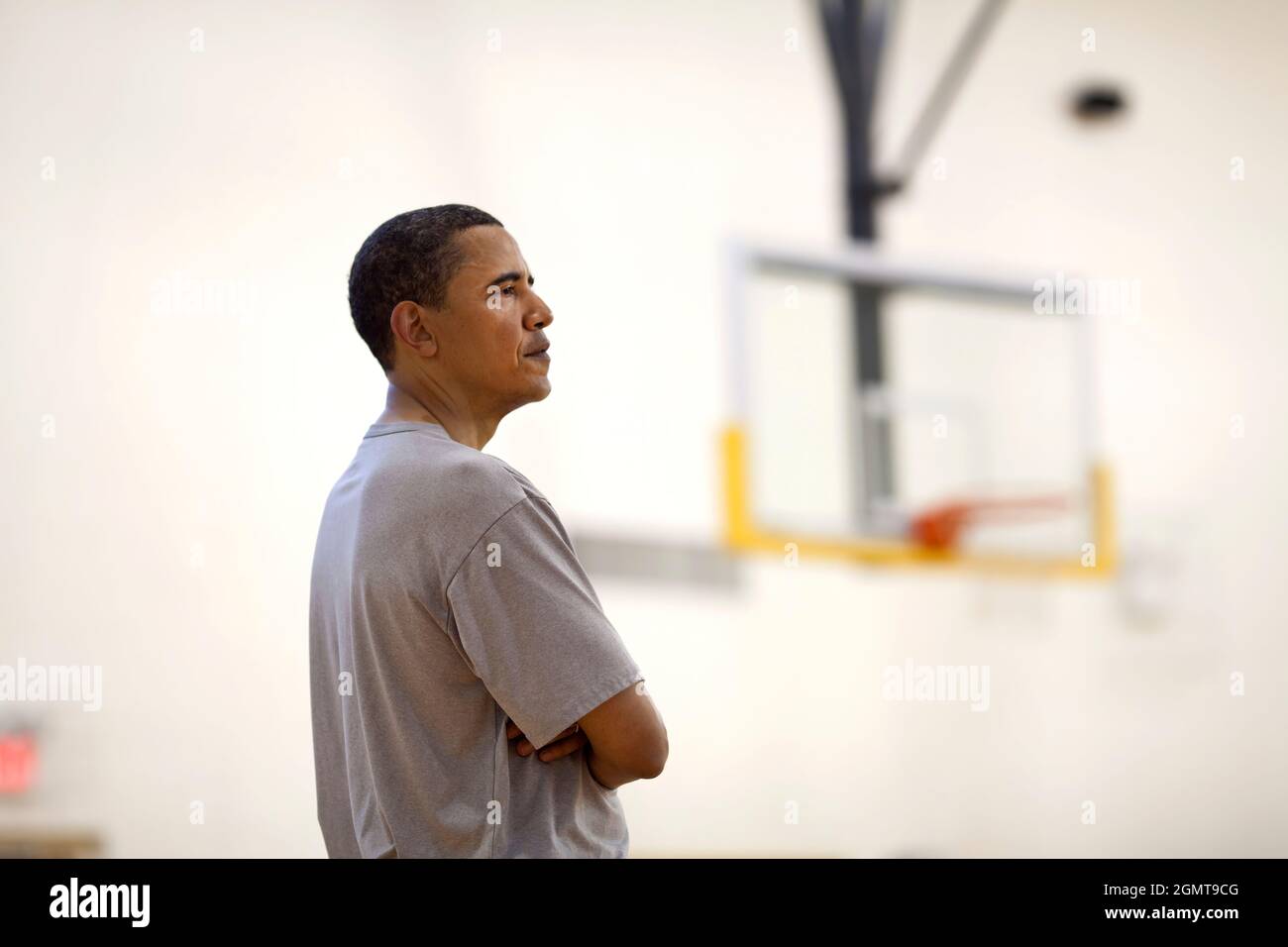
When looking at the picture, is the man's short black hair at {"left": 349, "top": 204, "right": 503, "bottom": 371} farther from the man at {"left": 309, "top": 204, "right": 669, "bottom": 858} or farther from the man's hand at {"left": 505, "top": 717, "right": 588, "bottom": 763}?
the man's hand at {"left": 505, "top": 717, "right": 588, "bottom": 763}

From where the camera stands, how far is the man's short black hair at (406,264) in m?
1.58

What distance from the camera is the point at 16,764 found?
5355mm

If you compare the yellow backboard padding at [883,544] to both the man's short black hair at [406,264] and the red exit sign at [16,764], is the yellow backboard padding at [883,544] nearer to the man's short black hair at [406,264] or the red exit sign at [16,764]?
the red exit sign at [16,764]

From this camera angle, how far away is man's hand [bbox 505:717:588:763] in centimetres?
141

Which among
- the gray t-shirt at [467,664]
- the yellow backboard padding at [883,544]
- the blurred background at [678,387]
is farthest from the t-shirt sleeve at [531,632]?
the blurred background at [678,387]

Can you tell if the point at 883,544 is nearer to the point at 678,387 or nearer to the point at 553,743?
the point at 678,387

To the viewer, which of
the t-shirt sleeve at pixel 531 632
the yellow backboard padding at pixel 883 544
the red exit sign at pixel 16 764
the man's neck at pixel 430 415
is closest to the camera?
the t-shirt sleeve at pixel 531 632

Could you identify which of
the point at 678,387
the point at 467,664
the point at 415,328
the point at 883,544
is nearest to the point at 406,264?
the point at 415,328

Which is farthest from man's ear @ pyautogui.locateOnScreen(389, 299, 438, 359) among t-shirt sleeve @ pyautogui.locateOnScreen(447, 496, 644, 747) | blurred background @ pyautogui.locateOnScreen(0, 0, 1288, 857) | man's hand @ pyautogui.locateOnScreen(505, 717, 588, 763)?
blurred background @ pyautogui.locateOnScreen(0, 0, 1288, 857)

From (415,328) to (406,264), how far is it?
0.07 meters

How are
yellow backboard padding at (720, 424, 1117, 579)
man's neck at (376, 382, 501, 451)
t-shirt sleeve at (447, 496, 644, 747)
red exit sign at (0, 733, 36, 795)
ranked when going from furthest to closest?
yellow backboard padding at (720, 424, 1117, 579) → red exit sign at (0, 733, 36, 795) → man's neck at (376, 382, 501, 451) → t-shirt sleeve at (447, 496, 644, 747)

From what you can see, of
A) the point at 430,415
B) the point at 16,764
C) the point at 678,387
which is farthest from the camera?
the point at 678,387

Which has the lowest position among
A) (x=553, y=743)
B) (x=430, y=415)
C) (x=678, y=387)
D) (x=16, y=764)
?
(x=16, y=764)

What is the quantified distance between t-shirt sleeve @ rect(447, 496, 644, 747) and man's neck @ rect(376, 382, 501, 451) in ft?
0.68
